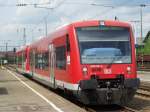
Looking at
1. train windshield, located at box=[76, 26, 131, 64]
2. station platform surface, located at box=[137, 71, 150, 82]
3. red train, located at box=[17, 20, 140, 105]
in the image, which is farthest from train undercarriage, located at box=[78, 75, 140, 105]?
Result: station platform surface, located at box=[137, 71, 150, 82]

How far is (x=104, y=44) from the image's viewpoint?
17266mm

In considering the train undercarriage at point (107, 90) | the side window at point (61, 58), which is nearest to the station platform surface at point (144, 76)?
the side window at point (61, 58)

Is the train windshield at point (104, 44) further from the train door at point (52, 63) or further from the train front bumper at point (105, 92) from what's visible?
the train door at point (52, 63)

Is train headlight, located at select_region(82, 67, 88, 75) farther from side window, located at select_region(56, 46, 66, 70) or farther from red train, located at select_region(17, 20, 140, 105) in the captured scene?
side window, located at select_region(56, 46, 66, 70)

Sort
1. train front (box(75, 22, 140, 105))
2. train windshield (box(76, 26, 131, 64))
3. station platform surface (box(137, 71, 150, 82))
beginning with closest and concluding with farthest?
train front (box(75, 22, 140, 105)), train windshield (box(76, 26, 131, 64)), station platform surface (box(137, 71, 150, 82))

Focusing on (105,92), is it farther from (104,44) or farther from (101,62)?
(104,44)

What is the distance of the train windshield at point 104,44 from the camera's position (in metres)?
17.1

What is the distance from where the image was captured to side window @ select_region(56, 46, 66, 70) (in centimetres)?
1930

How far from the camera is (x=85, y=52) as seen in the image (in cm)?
1717

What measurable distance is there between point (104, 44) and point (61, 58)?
340 centimetres

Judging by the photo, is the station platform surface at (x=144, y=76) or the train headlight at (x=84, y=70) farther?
the station platform surface at (x=144, y=76)

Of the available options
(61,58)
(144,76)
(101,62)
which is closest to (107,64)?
(101,62)

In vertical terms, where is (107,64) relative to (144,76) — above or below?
above

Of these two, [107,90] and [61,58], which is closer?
[107,90]
